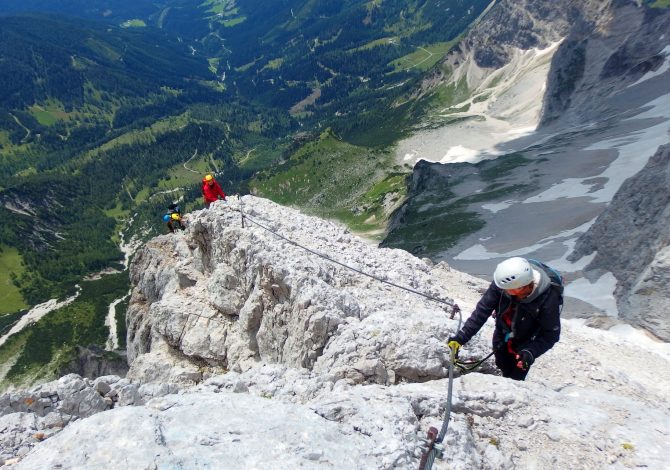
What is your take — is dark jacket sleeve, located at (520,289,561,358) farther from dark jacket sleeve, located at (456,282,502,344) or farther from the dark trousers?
the dark trousers

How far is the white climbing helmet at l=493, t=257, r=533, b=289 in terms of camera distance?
975 cm

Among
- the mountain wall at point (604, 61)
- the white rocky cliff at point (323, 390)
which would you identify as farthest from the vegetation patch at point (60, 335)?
the mountain wall at point (604, 61)

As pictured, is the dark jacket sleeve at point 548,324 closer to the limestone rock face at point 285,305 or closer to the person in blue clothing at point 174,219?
the limestone rock face at point 285,305

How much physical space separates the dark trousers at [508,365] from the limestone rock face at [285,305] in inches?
54.7

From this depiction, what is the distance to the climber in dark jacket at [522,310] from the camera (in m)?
9.91

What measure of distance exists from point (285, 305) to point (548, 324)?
35.6 feet

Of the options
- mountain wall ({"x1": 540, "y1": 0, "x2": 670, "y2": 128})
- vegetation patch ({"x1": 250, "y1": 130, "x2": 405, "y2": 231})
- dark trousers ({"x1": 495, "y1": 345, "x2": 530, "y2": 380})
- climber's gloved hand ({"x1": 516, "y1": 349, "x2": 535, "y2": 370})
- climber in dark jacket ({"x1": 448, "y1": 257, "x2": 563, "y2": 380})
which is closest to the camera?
climber in dark jacket ({"x1": 448, "y1": 257, "x2": 563, "y2": 380})

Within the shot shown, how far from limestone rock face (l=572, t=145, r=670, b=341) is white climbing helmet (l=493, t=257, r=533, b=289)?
20.5 meters

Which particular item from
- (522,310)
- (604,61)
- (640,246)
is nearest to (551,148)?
(604,61)

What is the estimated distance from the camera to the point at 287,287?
61.8 feet

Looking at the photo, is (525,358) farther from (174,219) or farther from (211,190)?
(174,219)

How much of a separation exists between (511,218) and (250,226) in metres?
54.5

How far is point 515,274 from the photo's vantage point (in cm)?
980

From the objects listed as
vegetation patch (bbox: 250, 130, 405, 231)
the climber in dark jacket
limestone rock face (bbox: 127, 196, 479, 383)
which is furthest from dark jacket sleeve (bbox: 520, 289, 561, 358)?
vegetation patch (bbox: 250, 130, 405, 231)
